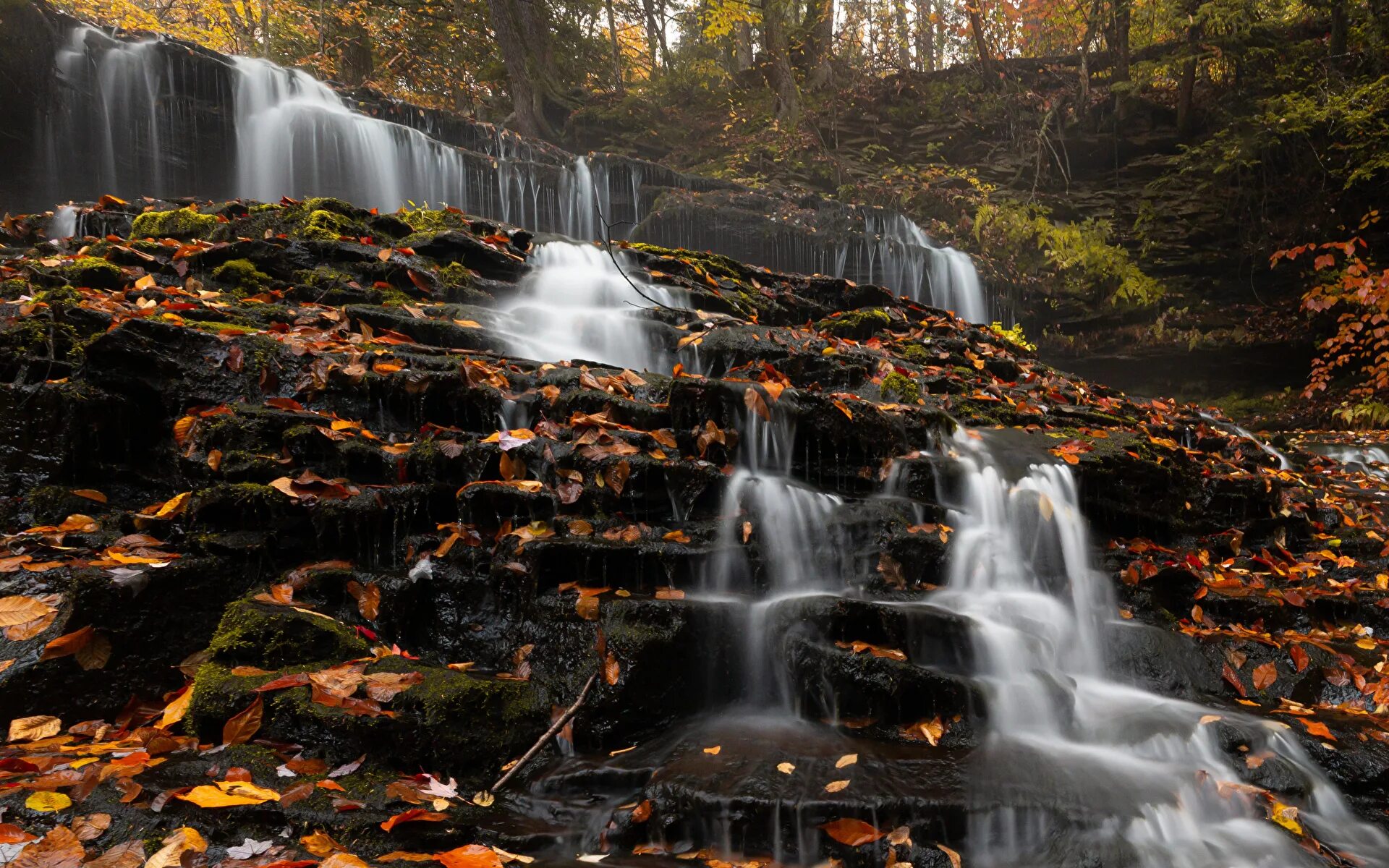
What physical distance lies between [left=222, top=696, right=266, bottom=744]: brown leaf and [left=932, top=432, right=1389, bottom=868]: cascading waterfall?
280 centimetres

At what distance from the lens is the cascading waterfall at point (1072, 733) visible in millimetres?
2781

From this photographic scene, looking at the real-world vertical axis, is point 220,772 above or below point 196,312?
below

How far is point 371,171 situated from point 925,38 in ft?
63.2

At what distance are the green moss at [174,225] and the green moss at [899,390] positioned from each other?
6821 millimetres

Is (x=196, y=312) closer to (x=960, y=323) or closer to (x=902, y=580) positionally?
(x=902, y=580)

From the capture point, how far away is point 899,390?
6.06 m

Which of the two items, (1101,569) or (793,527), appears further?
(1101,569)

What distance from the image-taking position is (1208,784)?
3.06 m

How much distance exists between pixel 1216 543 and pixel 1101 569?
1.30 meters

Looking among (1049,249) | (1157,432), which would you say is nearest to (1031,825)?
(1157,432)

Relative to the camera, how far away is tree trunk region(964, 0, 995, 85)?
1597cm

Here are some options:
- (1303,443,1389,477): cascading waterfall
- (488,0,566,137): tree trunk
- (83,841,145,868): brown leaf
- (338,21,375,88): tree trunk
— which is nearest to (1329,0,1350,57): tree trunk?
(1303,443,1389,477): cascading waterfall

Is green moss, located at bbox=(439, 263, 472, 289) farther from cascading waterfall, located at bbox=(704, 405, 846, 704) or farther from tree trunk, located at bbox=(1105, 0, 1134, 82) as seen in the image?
tree trunk, located at bbox=(1105, 0, 1134, 82)

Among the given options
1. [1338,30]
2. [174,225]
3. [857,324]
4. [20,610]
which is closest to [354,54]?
[174,225]
